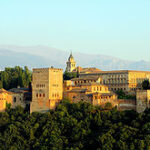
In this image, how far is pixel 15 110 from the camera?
58.0m

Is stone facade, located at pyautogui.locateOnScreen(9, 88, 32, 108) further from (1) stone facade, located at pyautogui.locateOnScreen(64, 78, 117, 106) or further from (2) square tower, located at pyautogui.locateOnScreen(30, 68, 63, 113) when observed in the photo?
(1) stone facade, located at pyautogui.locateOnScreen(64, 78, 117, 106)

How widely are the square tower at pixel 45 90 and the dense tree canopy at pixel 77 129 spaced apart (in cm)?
129

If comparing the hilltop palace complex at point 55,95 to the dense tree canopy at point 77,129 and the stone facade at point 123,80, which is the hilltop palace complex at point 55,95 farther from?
the stone facade at point 123,80

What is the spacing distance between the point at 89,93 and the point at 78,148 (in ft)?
39.3

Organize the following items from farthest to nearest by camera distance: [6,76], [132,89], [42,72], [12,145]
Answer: [6,76] < [132,89] < [42,72] < [12,145]

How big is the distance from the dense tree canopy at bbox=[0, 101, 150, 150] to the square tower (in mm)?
1288

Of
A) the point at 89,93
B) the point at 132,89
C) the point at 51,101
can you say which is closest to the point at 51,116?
the point at 51,101

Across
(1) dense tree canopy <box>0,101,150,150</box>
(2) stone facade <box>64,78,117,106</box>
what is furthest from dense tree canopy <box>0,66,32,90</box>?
(1) dense tree canopy <box>0,101,150,150</box>

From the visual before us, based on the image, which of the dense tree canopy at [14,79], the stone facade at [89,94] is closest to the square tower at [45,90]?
the stone facade at [89,94]

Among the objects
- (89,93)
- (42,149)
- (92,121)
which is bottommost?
(42,149)

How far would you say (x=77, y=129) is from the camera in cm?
4906

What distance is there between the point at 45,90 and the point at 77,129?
959 centimetres

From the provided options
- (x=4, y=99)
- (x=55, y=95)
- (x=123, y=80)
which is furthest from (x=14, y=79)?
(x=123, y=80)

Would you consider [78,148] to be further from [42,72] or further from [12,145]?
[42,72]
